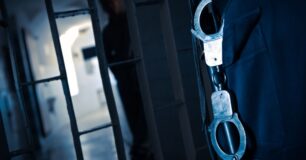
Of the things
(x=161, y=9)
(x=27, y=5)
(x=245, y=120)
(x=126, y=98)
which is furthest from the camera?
(x=27, y=5)

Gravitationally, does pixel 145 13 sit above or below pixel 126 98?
above

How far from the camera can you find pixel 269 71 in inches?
37.2

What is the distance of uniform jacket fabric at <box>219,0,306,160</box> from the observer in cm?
90

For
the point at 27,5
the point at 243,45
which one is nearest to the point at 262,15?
the point at 243,45

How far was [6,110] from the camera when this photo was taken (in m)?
5.21

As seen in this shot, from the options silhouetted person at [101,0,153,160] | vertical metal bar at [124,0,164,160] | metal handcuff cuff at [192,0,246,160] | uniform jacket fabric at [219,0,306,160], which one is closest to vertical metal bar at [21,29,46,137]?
silhouetted person at [101,0,153,160]

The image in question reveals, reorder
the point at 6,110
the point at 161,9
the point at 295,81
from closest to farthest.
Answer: the point at 295,81 < the point at 161,9 < the point at 6,110

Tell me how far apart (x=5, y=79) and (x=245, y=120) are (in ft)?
16.8

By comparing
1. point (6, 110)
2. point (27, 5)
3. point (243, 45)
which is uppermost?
point (27, 5)

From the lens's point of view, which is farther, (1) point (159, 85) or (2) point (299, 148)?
(1) point (159, 85)

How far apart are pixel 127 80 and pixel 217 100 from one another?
2.32m

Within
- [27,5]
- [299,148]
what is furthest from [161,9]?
[27,5]

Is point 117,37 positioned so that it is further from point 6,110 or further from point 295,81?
point 6,110

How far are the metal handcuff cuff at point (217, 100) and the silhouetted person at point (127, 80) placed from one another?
2.25 m
